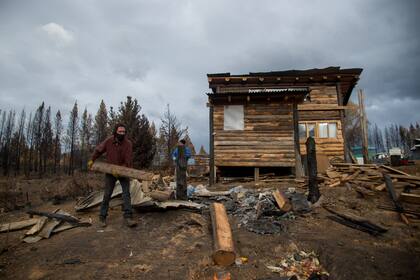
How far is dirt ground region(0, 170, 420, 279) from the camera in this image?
346 centimetres

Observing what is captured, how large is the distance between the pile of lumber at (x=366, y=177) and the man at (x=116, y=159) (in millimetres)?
6404

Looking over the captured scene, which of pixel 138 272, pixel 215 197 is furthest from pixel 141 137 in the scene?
pixel 138 272

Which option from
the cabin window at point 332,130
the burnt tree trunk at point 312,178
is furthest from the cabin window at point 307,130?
the burnt tree trunk at point 312,178

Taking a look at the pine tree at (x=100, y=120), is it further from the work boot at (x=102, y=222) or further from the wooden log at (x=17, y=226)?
the work boot at (x=102, y=222)

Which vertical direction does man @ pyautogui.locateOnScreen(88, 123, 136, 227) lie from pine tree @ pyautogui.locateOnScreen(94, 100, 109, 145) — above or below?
below

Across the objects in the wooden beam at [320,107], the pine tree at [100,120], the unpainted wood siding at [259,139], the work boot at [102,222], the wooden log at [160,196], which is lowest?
the work boot at [102,222]

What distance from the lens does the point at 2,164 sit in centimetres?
2898

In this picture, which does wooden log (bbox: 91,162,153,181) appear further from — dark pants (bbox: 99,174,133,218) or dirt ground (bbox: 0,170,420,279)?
dirt ground (bbox: 0,170,420,279)

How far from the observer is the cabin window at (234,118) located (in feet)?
39.8

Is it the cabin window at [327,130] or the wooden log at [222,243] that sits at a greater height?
the cabin window at [327,130]

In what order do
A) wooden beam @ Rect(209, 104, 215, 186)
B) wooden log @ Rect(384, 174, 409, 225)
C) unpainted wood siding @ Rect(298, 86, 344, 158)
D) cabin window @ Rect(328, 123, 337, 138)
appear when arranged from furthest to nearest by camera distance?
cabin window @ Rect(328, 123, 337, 138), unpainted wood siding @ Rect(298, 86, 344, 158), wooden beam @ Rect(209, 104, 215, 186), wooden log @ Rect(384, 174, 409, 225)

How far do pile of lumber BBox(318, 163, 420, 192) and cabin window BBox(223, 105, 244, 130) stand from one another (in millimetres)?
4692

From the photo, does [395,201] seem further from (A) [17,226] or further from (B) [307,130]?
(B) [307,130]

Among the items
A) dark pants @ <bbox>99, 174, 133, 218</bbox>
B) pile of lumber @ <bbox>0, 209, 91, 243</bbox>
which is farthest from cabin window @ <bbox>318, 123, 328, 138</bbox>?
pile of lumber @ <bbox>0, 209, 91, 243</bbox>
